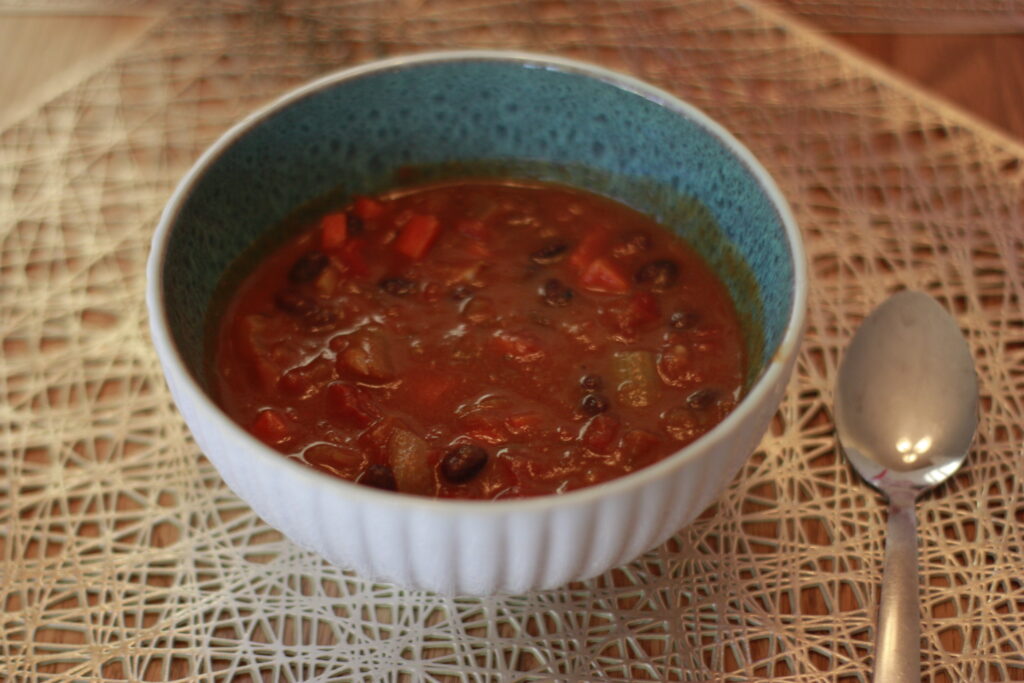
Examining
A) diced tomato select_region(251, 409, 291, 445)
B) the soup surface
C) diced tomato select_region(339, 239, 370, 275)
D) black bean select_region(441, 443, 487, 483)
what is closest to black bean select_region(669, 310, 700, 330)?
the soup surface

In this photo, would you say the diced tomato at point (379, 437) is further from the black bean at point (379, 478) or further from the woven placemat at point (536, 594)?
the woven placemat at point (536, 594)

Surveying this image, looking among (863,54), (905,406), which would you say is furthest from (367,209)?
(863,54)

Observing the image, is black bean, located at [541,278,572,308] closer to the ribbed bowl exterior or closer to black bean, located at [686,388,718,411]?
black bean, located at [686,388,718,411]

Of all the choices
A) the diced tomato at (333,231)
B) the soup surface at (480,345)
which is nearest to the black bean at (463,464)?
the soup surface at (480,345)

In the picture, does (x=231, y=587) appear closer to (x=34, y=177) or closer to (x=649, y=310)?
(x=649, y=310)

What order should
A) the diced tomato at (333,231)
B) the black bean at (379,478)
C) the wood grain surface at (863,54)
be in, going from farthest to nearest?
1. the wood grain surface at (863,54)
2. the diced tomato at (333,231)
3. the black bean at (379,478)

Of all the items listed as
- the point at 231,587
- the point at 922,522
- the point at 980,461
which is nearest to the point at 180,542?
the point at 231,587

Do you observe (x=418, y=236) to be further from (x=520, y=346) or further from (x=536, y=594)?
(x=536, y=594)
